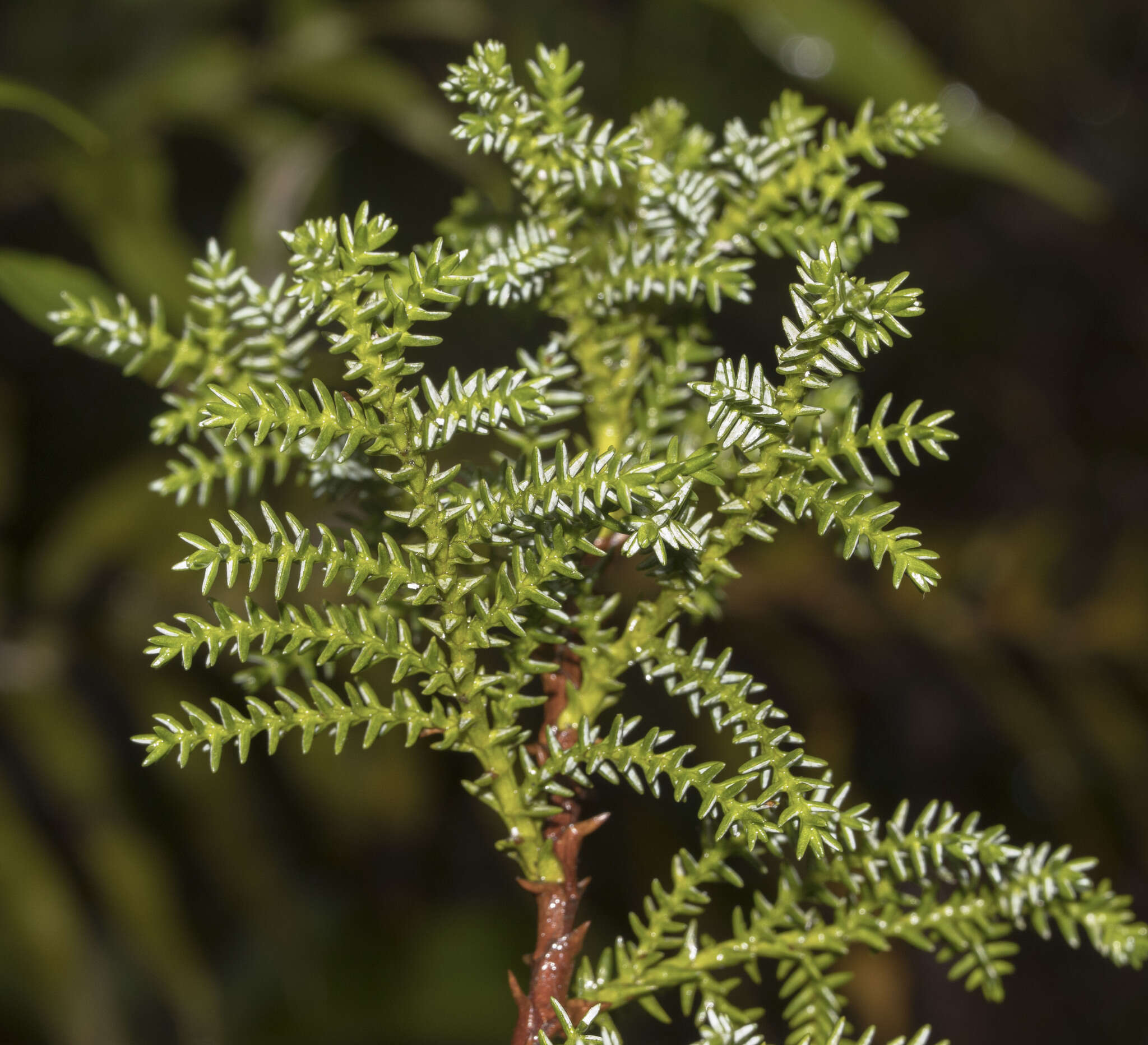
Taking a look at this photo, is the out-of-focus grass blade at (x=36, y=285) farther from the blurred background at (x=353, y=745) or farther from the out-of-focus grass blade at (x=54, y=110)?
the blurred background at (x=353, y=745)

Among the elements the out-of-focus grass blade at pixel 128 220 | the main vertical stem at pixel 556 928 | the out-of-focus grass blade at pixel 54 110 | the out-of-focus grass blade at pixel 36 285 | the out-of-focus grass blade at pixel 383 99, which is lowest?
the main vertical stem at pixel 556 928

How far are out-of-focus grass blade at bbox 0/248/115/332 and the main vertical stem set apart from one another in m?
0.28

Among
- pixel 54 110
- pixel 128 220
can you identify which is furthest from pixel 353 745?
pixel 54 110

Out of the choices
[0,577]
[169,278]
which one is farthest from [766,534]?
[0,577]

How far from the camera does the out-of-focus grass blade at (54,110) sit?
0.47m

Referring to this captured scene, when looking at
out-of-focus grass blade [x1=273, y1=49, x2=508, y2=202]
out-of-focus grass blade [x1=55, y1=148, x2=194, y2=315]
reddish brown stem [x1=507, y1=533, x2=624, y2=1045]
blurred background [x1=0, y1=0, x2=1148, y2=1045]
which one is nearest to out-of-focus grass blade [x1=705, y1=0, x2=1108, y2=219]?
blurred background [x1=0, y1=0, x2=1148, y2=1045]

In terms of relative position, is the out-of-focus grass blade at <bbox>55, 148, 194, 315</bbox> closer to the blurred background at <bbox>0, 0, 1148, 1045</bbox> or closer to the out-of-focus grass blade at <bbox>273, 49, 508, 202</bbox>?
the blurred background at <bbox>0, 0, 1148, 1045</bbox>

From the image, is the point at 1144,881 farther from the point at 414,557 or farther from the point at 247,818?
the point at 414,557

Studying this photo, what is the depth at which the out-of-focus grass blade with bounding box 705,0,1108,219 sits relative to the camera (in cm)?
87

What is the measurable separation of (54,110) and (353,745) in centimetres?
72

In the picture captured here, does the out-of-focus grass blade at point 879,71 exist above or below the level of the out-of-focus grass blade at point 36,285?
above

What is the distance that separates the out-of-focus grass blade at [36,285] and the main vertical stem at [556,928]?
11.1 inches

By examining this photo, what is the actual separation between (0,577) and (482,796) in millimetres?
1005

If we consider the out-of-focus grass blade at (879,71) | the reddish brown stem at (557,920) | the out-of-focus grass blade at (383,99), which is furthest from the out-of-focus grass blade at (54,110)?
the out-of-focus grass blade at (879,71)
